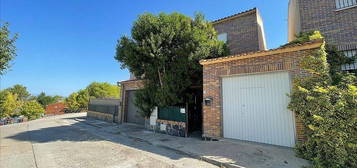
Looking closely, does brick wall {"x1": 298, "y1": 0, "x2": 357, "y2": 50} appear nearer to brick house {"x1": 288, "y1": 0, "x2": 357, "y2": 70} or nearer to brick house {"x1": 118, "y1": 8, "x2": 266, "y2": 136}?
brick house {"x1": 288, "y1": 0, "x2": 357, "y2": 70}

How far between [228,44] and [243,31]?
1349mm

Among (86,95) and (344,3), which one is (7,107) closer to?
(86,95)

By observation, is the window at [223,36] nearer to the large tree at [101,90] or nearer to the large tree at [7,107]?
the large tree at [101,90]

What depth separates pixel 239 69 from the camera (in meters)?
6.56

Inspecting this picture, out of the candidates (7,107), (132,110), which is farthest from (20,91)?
(132,110)

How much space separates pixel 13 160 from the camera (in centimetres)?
553

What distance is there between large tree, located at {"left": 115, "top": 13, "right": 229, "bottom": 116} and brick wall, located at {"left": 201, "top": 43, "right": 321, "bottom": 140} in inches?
51.8

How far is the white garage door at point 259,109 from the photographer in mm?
5594

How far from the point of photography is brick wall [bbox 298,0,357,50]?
7254 millimetres

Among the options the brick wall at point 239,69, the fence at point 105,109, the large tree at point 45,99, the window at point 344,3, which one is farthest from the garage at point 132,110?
the large tree at point 45,99

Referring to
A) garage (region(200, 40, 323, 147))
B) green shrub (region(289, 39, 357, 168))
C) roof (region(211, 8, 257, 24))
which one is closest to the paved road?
garage (region(200, 40, 323, 147))

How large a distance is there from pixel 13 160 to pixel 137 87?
24.9ft

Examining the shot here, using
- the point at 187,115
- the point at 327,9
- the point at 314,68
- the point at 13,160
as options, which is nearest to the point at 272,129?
the point at 314,68

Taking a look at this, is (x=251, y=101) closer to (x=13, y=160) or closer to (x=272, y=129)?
(x=272, y=129)
